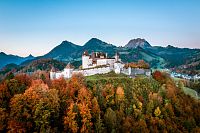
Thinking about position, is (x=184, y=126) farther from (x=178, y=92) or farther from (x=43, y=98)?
(x=43, y=98)

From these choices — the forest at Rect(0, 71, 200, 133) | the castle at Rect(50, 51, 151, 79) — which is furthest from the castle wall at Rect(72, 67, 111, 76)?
the forest at Rect(0, 71, 200, 133)

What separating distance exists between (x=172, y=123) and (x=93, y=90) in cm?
2273

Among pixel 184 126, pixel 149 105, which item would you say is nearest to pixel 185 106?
pixel 184 126

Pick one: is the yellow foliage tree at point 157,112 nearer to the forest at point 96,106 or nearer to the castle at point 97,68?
the forest at point 96,106

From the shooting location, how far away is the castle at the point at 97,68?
106 meters

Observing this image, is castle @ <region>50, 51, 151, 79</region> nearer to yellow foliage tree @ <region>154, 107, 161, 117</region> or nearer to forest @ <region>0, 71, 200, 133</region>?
forest @ <region>0, 71, 200, 133</region>

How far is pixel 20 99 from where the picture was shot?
6475 cm

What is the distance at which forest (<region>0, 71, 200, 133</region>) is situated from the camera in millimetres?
64125

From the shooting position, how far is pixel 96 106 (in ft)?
248

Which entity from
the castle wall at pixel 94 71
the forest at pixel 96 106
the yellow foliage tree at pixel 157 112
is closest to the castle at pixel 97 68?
the castle wall at pixel 94 71

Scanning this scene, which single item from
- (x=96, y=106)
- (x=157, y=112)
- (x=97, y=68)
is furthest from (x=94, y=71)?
(x=96, y=106)

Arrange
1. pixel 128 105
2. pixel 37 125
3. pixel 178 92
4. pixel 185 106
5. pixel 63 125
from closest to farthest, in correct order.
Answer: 1. pixel 37 125
2. pixel 63 125
3. pixel 128 105
4. pixel 185 106
5. pixel 178 92

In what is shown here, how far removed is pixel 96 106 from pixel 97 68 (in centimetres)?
3391

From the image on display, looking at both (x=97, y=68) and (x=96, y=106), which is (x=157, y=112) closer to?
(x=96, y=106)
